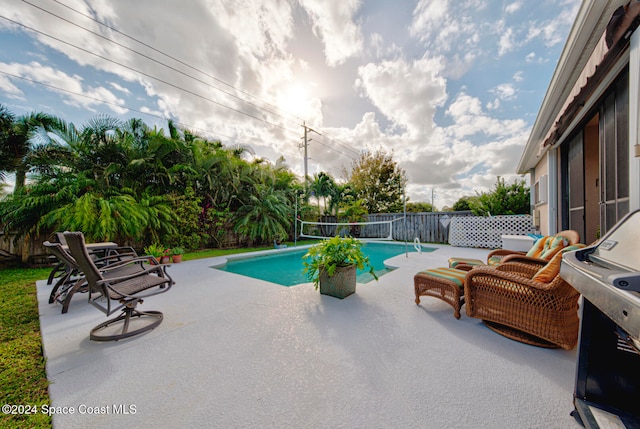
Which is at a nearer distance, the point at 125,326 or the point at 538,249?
the point at 125,326

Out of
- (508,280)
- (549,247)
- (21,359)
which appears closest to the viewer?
(21,359)

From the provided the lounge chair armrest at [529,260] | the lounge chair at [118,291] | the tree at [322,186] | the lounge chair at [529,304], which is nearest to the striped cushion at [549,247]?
the lounge chair armrest at [529,260]

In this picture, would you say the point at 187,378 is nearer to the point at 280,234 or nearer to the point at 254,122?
the point at 280,234

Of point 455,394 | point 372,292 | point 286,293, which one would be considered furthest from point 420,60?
point 455,394

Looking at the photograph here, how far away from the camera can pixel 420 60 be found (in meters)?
6.61

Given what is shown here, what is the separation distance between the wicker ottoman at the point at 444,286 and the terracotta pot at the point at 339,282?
34.8 inches

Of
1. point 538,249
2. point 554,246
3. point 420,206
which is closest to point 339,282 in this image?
point 554,246

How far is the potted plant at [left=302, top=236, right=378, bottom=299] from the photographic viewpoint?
318 centimetres

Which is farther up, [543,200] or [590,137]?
[590,137]

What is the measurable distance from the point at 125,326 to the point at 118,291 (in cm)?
45

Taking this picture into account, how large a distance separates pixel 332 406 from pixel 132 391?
1.35 metres

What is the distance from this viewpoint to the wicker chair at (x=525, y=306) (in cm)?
182

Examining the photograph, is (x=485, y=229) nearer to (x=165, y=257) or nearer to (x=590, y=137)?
(x=590, y=137)

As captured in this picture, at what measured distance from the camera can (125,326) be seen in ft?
7.40
